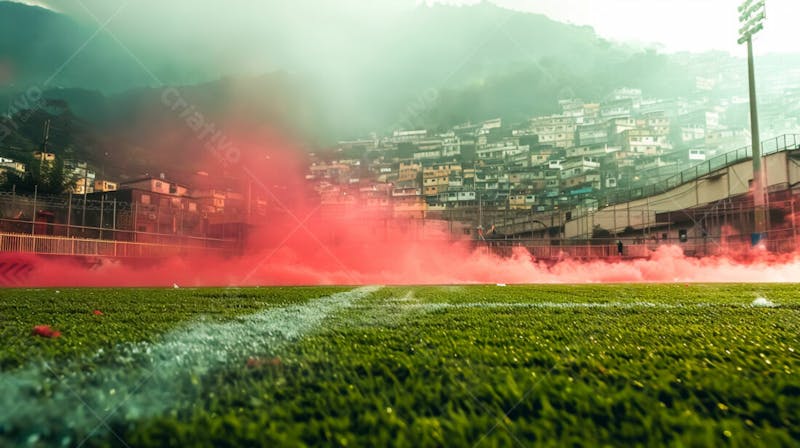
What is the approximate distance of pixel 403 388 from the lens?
1498 millimetres

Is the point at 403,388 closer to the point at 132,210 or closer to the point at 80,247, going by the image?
the point at 80,247

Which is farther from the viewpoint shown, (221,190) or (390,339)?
(221,190)

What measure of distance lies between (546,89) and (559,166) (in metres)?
101

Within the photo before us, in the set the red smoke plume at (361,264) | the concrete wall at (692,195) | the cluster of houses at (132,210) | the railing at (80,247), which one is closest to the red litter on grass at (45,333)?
the red smoke plume at (361,264)

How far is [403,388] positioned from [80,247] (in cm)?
2358

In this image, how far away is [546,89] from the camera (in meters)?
187

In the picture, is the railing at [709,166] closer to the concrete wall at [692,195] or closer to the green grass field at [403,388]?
the concrete wall at [692,195]

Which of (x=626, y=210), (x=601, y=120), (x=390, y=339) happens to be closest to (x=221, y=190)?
(x=626, y=210)

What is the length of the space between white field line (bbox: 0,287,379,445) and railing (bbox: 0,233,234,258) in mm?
20623

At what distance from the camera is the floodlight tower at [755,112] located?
2436 centimetres

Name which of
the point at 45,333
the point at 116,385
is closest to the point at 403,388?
the point at 116,385

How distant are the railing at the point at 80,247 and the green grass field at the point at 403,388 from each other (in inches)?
778

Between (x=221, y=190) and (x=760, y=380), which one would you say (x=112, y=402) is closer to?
(x=760, y=380)

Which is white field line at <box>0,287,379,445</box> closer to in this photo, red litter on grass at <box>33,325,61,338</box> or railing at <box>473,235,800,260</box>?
red litter on grass at <box>33,325,61,338</box>
